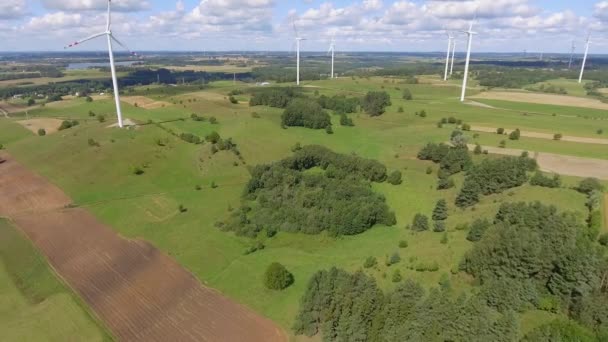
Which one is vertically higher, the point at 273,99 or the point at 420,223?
the point at 273,99

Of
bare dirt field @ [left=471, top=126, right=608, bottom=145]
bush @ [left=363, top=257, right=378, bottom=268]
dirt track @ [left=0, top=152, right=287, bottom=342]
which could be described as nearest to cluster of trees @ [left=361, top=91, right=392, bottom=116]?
bare dirt field @ [left=471, top=126, right=608, bottom=145]

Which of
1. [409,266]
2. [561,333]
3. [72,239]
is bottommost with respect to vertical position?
[72,239]

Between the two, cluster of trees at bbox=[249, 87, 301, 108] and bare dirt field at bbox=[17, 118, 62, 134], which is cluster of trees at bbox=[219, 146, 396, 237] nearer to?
cluster of trees at bbox=[249, 87, 301, 108]

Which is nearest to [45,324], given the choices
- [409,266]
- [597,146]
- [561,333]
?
[409,266]

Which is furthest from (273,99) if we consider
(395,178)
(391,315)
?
(391,315)

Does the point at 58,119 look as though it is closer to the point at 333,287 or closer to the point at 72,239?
the point at 72,239

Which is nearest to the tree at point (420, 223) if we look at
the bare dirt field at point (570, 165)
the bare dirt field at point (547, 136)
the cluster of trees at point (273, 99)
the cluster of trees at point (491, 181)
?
the cluster of trees at point (491, 181)

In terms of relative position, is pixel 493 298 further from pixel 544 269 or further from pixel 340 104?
pixel 340 104
